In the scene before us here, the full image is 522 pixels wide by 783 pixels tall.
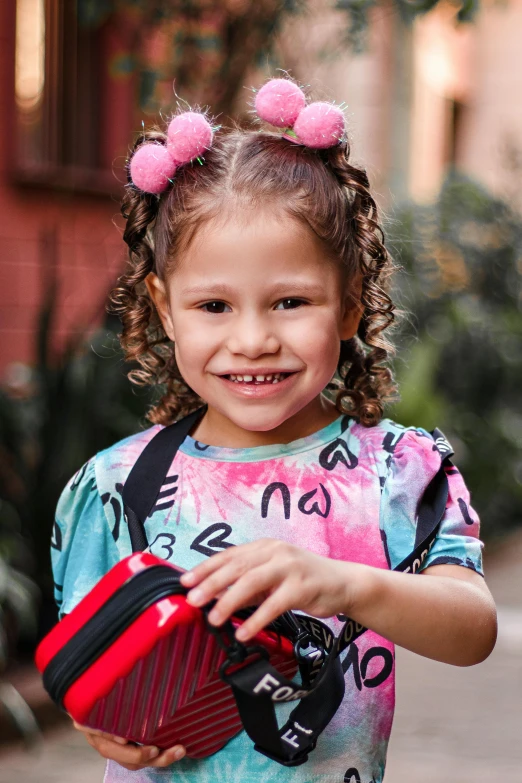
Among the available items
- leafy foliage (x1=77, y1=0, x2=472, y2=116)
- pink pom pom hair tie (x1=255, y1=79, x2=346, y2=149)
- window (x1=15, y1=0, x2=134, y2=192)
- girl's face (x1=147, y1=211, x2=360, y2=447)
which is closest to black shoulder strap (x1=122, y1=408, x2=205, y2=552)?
girl's face (x1=147, y1=211, x2=360, y2=447)

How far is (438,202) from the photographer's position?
8.33 meters

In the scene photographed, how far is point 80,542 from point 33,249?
175 inches

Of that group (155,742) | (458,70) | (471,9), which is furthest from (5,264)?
(458,70)

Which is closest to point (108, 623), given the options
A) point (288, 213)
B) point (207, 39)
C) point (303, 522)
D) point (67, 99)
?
point (303, 522)

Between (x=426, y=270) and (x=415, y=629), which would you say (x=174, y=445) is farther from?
(x=426, y=270)

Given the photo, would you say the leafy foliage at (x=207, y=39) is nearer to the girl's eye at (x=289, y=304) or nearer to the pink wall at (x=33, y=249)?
the pink wall at (x=33, y=249)

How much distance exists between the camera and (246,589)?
4.49ft

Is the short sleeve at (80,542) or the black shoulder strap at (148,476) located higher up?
the black shoulder strap at (148,476)

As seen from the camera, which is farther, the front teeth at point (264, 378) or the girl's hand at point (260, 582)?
the front teeth at point (264, 378)

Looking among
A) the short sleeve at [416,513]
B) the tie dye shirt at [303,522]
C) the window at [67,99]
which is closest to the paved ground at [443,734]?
the tie dye shirt at [303,522]

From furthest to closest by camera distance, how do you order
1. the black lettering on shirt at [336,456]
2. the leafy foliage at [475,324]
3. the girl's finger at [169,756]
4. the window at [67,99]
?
the leafy foliage at [475,324] → the window at [67,99] → the black lettering on shirt at [336,456] → the girl's finger at [169,756]

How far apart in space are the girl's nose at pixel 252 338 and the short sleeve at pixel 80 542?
0.40 m

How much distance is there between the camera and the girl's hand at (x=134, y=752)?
162cm

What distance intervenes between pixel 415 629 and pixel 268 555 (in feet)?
1.01
